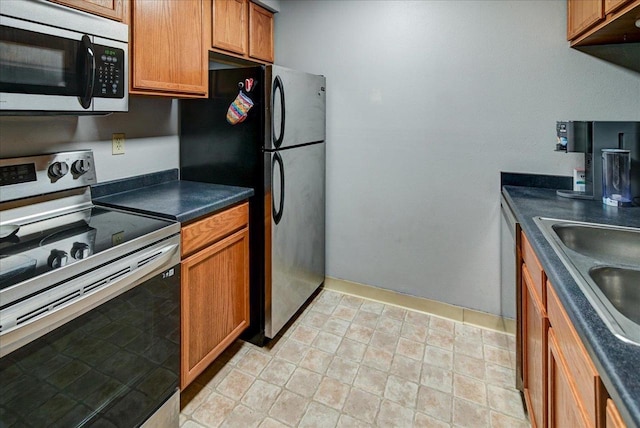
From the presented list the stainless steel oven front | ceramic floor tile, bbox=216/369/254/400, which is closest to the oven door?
the stainless steel oven front

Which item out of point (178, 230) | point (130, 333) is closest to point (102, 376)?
point (130, 333)

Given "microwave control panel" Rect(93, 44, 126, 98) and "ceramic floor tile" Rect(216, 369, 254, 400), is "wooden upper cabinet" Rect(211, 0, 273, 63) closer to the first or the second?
"microwave control panel" Rect(93, 44, 126, 98)

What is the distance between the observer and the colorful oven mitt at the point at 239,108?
2016 mm

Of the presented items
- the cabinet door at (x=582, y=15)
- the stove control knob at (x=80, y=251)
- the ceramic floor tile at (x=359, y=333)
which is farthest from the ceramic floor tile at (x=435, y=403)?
the cabinet door at (x=582, y=15)

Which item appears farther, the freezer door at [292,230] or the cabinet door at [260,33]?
the cabinet door at [260,33]

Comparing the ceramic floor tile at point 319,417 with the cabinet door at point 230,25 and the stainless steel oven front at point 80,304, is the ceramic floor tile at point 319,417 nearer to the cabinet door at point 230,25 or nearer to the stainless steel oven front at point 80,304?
the stainless steel oven front at point 80,304

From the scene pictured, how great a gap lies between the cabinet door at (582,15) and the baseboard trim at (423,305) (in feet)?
5.30

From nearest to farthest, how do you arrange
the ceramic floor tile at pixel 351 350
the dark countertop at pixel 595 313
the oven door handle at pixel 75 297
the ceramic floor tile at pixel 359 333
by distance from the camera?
the dark countertop at pixel 595 313 → the oven door handle at pixel 75 297 → the ceramic floor tile at pixel 351 350 → the ceramic floor tile at pixel 359 333

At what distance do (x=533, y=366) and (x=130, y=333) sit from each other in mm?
1512

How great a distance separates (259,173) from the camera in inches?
81.4

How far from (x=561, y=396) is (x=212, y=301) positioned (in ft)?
4.82

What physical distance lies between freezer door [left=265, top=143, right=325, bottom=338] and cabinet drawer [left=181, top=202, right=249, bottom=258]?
0.16 meters

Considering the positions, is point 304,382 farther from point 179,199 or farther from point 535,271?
point 535,271

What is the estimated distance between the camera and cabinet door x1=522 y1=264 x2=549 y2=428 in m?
1.19
